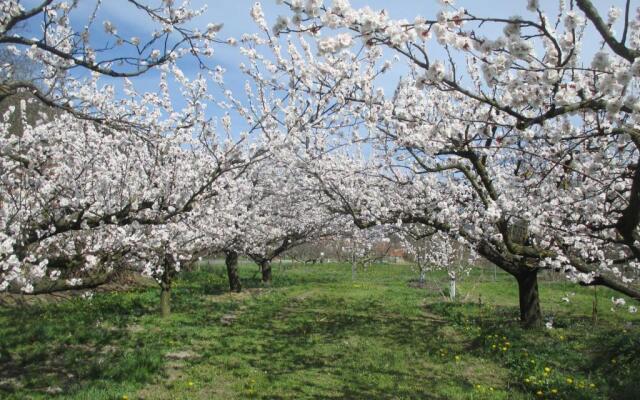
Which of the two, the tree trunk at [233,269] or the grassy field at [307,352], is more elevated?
the tree trunk at [233,269]

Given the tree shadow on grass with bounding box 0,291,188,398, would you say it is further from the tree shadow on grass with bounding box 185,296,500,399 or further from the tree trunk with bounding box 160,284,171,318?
the tree shadow on grass with bounding box 185,296,500,399

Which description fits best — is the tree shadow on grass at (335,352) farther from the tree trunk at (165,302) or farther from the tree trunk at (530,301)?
the tree trunk at (530,301)

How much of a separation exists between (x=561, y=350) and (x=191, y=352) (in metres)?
7.63

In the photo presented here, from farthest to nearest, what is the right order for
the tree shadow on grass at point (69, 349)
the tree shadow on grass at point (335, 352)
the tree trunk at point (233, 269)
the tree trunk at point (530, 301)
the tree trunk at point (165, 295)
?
the tree trunk at point (233, 269) < the tree trunk at point (165, 295) < the tree trunk at point (530, 301) < the tree shadow on grass at point (335, 352) < the tree shadow on grass at point (69, 349)

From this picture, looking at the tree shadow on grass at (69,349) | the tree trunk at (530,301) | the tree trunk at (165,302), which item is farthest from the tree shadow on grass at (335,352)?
the tree trunk at (530,301)

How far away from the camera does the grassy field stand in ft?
25.4

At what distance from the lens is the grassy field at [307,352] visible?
7738 millimetres

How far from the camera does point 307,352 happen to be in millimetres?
10539

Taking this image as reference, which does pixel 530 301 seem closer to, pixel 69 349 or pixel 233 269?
pixel 69 349

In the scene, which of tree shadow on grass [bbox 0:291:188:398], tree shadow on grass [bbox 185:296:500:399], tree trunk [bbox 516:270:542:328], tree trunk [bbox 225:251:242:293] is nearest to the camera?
tree shadow on grass [bbox 0:291:188:398]

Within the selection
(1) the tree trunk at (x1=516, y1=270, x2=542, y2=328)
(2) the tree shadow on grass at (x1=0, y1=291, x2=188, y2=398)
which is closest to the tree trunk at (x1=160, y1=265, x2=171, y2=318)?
(2) the tree shadow on grass at (x1=0, y1=291, x2=188, y2=398)

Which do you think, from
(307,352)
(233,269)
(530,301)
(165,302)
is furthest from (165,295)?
(530,301)

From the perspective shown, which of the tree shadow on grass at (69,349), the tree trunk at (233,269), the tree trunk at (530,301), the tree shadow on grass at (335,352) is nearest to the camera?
the tree shadow on grass at (69,349)

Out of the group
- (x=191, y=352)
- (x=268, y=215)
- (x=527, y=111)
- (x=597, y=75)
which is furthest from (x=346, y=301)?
(x=597, y=75)
